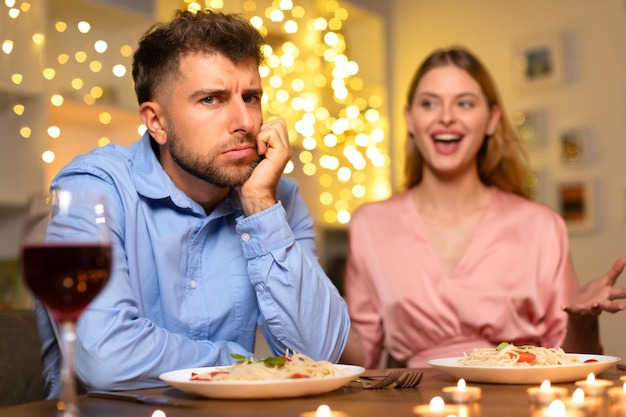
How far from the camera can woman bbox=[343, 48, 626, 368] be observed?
2.28 m

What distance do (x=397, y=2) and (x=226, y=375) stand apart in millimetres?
4286

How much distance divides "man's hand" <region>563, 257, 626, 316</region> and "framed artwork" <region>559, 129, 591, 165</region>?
2.54 m

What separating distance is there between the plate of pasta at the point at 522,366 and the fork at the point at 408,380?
47mm

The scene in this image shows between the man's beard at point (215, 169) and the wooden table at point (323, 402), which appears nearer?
the wooden table at point (323, 402)

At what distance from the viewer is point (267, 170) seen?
5.55 ft

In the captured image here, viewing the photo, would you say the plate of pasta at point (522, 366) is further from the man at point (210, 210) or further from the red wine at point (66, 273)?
the red wine at point (66, 273)

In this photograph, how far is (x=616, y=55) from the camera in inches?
159

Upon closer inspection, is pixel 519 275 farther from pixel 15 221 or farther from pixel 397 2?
pixel 397 2

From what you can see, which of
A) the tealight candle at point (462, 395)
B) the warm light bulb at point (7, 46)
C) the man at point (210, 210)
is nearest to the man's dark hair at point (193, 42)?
the man at point (210, 210)

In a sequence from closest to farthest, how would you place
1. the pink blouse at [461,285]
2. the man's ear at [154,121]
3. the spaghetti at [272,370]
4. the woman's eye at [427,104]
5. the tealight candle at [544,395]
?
the tealight candle at [544,395]
the spaghetti at [272,370]
the man's ear at [154,121]
the pink blouse at [461,285]
the woman's eye at [427,104]

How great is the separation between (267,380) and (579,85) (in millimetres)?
3587

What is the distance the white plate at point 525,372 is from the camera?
3.62 feet

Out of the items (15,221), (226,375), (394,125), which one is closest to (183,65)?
(226,375)

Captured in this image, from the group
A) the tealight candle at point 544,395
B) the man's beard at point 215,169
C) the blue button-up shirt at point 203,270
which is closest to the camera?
the tealight candle at point 544,395
